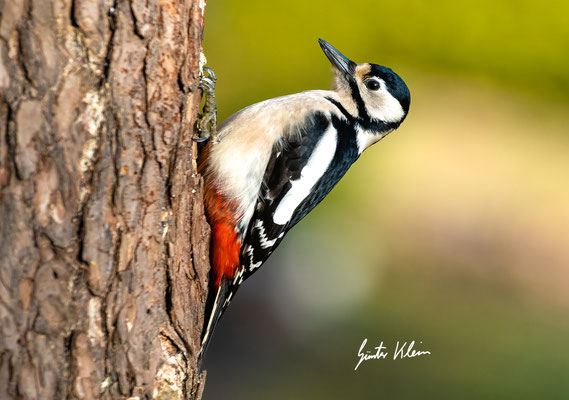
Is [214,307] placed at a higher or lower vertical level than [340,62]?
lower

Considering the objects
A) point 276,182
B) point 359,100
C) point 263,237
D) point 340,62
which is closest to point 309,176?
point 276,182

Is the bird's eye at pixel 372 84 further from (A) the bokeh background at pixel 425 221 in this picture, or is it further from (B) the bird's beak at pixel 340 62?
(A) the bokeh background at pixel 425 221

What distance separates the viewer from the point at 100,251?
1251mm

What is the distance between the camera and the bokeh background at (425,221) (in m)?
3.97

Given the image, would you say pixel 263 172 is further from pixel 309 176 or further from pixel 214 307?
pixel 214 307

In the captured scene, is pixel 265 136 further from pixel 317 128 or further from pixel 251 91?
pixel 251 91

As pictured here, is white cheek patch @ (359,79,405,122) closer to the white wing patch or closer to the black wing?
the black wing

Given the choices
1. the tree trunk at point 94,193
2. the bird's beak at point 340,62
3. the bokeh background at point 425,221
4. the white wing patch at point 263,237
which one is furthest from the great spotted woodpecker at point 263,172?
the bokeh background at point 425,221

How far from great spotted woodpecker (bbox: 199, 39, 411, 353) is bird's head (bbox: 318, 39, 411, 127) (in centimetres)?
15

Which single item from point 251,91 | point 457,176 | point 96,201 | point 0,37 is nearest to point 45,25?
point 0,37

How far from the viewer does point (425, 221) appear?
520 cm
